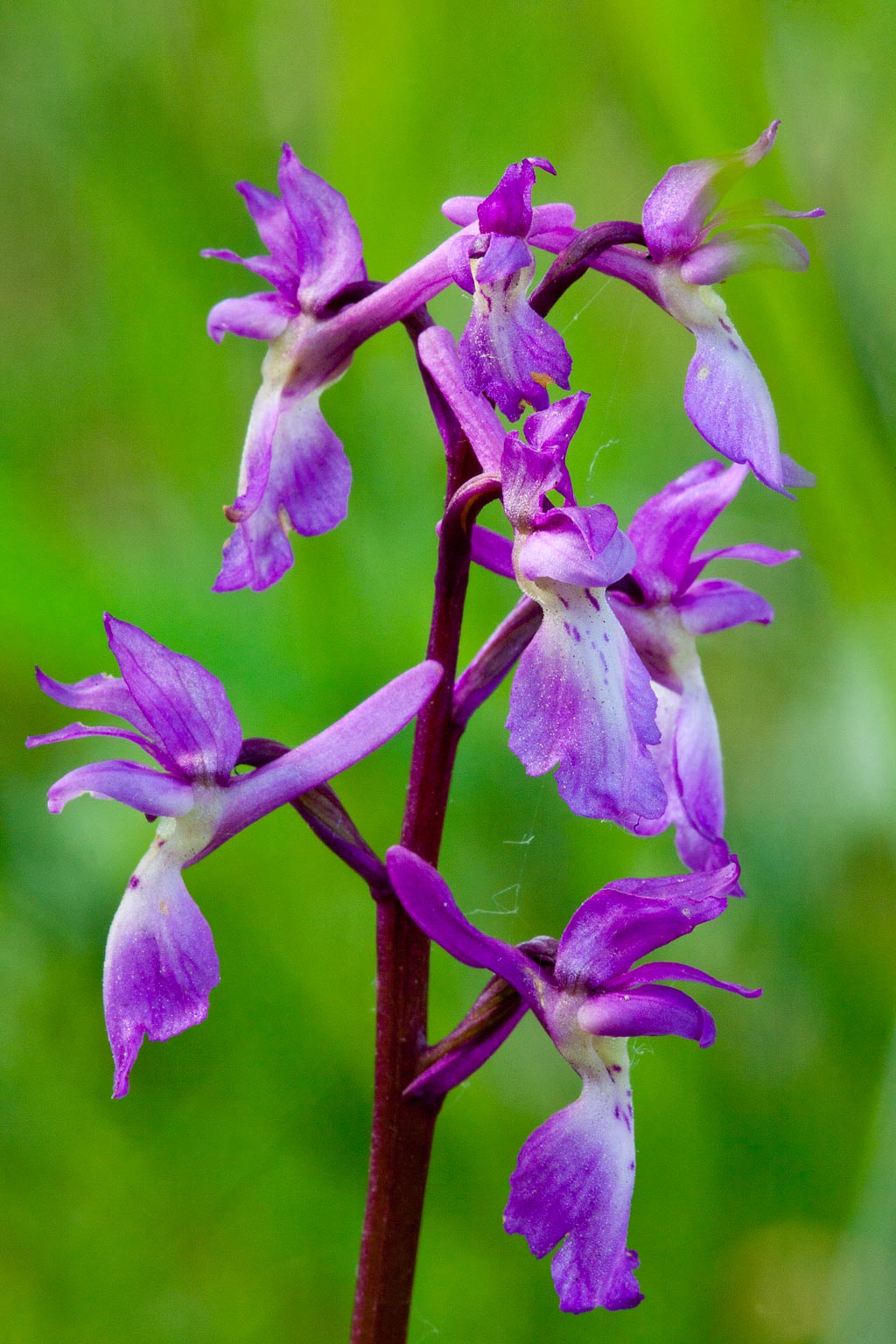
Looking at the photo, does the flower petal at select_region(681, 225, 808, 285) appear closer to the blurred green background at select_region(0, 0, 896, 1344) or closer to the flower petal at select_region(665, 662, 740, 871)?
the flower petal at select_region(665, 662, 740, 871)

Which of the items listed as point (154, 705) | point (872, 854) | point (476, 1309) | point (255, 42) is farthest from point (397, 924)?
point (255, 42)

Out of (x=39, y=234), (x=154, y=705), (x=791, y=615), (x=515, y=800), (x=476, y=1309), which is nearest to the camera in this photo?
(x=154, y=705)

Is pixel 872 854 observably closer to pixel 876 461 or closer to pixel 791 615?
pixel 791 615

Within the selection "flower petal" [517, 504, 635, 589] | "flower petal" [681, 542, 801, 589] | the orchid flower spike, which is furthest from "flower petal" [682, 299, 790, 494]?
"flower petal" [681, 542, 801, 589]

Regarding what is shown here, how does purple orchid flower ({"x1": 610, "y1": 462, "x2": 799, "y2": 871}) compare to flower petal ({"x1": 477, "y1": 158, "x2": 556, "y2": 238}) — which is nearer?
flower petal ({"x1": 477, "y1": 158, "x2": 556, "y2": 238})

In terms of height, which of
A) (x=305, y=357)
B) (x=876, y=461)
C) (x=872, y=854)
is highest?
(x=305, y=357)

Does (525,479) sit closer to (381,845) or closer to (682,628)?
(682,628)

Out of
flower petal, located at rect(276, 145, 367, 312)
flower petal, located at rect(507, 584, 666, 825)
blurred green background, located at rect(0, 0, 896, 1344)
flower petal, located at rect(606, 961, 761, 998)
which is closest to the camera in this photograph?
flower petal, located at rect(507, 584, 666, 825)
